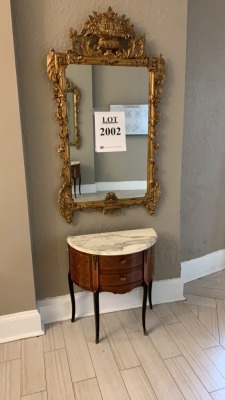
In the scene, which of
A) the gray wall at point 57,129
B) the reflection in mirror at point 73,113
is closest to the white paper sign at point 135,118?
the gray wall at point 57,129

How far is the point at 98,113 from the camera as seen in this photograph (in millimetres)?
1994

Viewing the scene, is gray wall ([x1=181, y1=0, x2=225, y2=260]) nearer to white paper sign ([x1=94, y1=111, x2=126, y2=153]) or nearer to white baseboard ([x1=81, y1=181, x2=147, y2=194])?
white baseboard ([x1=81, y1=181, x2=147, y2=194])

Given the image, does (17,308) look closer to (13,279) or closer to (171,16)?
(13,279)

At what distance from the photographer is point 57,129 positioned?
1.96m

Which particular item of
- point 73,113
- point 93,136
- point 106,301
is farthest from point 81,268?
point 73,113

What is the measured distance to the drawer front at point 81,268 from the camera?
1.91 metres

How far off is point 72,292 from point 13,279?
0.42 m

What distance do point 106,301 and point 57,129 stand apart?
1.31 m

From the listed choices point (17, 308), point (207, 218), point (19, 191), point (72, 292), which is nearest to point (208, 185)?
point (207, 218)

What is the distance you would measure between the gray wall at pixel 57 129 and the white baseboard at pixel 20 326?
0.54ft

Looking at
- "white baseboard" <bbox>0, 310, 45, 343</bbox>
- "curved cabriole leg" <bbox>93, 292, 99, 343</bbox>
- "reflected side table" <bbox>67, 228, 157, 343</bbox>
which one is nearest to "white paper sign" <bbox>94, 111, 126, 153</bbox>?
"reflected side table" <bbox>67, 228, 157, 343</bbox>

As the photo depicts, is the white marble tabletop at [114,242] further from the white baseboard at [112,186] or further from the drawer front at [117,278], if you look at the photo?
the white baseboard at [112,186]

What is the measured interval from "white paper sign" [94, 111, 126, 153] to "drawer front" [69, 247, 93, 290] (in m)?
0.69

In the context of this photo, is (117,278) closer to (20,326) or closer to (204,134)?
(20,326)
